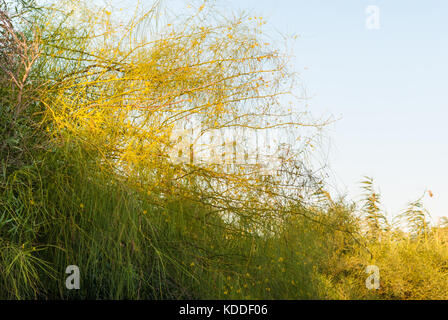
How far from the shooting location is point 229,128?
4.03 m

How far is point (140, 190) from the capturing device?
3133 mm

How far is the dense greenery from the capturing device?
9.55 feet

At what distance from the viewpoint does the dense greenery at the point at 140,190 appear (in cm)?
291

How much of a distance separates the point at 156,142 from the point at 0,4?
1.84 metres
